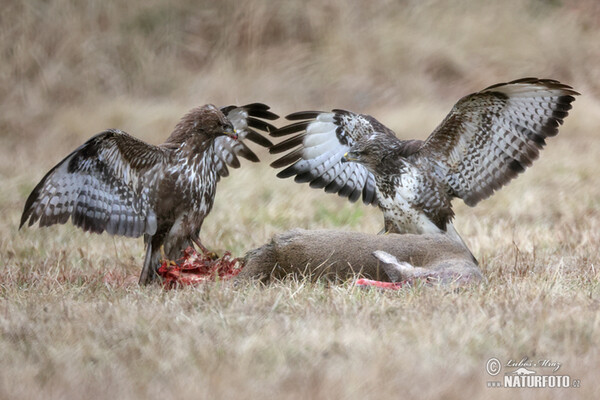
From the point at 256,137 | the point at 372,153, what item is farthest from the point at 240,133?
the point at 372,153

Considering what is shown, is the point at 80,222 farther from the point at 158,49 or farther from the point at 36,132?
the point at 158,49

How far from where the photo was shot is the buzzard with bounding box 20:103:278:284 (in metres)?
4.68

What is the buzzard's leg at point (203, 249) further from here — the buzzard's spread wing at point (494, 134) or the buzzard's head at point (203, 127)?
the buzzard's spread wing at point (494, 134)

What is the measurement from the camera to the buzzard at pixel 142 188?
4.68m

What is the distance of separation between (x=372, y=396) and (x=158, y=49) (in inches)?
367

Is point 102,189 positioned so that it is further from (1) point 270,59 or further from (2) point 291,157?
(1) point 270,59

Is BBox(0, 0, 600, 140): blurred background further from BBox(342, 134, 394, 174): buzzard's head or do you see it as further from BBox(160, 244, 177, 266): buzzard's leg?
BBox(160, 244, 177, 266): buzzard's leg

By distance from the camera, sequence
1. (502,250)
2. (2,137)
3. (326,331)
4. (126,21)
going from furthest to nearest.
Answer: (126,21) < (2,137) < (502,250) < (326,331)

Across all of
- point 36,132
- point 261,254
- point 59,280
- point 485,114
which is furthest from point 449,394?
point 36,132

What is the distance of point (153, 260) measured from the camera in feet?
16.1

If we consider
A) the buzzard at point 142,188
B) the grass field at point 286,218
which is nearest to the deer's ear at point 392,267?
the grass field at point 286,218

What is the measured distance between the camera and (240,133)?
18.0ft

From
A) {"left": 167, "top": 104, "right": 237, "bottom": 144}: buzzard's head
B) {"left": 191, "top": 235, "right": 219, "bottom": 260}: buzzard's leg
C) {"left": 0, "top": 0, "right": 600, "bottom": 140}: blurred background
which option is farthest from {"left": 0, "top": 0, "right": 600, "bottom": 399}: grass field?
{"left": 167, "top": 104, "right": 237, "bottom": 144}: buzzard's head

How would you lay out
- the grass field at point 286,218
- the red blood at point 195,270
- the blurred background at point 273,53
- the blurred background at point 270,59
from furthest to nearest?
the blurred background at point 273,53
the blurred background at point 270,59
the red blood at point 195,270
the grass field at point 286,218
